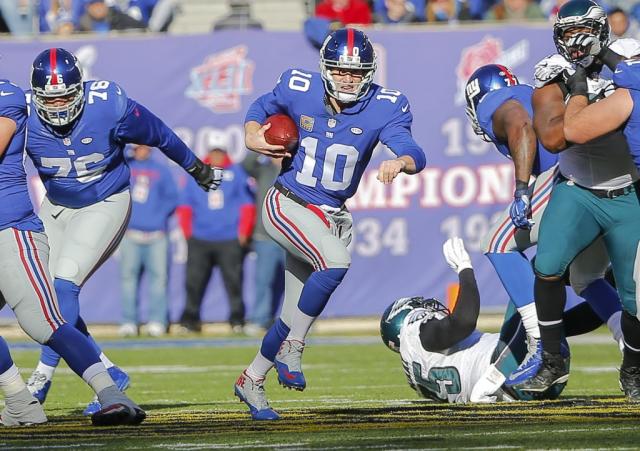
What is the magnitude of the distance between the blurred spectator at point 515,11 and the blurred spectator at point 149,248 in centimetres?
393

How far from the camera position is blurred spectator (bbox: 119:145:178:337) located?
1329 centimetres

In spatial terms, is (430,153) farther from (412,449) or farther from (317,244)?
(412,449)

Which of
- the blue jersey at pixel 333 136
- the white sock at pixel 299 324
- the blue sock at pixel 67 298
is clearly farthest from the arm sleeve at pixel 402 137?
the blue sock at pixel 67 298

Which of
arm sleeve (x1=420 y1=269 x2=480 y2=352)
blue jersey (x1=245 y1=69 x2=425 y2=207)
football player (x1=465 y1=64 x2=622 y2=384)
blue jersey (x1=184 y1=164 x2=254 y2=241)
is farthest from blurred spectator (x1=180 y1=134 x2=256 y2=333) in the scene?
arm sleeve (x1=420 y1=269 x2=480 y2=352)

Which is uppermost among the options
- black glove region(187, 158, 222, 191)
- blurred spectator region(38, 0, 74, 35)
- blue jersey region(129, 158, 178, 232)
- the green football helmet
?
the green football helmet

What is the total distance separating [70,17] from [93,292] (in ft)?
11.0

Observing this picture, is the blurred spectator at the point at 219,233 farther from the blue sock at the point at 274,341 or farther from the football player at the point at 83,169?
the blue sock at the point at 274,341

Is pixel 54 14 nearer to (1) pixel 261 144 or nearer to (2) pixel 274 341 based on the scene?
(1) pixel 261 144

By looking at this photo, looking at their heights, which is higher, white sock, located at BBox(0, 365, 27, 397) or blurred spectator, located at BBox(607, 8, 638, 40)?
blurred spectator, located at BBox(607, 8, 638, 40)

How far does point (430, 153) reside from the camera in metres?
13.6

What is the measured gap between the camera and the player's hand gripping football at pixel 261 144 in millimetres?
6194

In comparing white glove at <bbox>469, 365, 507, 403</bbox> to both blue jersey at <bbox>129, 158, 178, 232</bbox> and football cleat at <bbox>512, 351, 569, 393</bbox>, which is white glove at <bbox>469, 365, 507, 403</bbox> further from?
blue jersey at <bbox>129, 158, 178, 232</bbox>

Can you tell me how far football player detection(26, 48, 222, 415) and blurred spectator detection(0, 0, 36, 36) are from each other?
8.42 meters

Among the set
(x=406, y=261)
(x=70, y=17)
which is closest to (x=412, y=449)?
(x=406, y=261)
